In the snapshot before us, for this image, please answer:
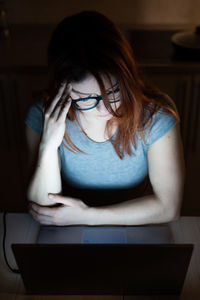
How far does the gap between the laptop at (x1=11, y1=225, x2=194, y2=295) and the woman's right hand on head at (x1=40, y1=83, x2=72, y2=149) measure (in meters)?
0.45

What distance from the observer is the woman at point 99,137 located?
3.11 feet

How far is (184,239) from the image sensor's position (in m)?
1.05

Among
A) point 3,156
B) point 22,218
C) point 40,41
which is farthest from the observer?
point 3,156

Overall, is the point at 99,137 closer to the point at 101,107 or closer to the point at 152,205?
the point at 101,107

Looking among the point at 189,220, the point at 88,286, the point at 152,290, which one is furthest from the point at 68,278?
the point at 189,220

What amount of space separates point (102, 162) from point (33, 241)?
1.34ft

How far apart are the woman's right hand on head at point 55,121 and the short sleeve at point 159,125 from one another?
0.32 m

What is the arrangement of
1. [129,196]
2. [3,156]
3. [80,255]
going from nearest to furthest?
[80,255], [129,196], [3,156]

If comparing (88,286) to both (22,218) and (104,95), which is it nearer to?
(22,218)

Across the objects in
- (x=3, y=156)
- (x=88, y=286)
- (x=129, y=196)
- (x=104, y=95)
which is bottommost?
(x=3, y=156)

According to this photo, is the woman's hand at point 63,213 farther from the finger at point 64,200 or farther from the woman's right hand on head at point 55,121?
the woman's right hand on head at point 55,121

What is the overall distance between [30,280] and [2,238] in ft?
0.87

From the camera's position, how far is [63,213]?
110 centimetres

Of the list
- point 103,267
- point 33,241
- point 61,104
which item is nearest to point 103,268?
point 103,267
